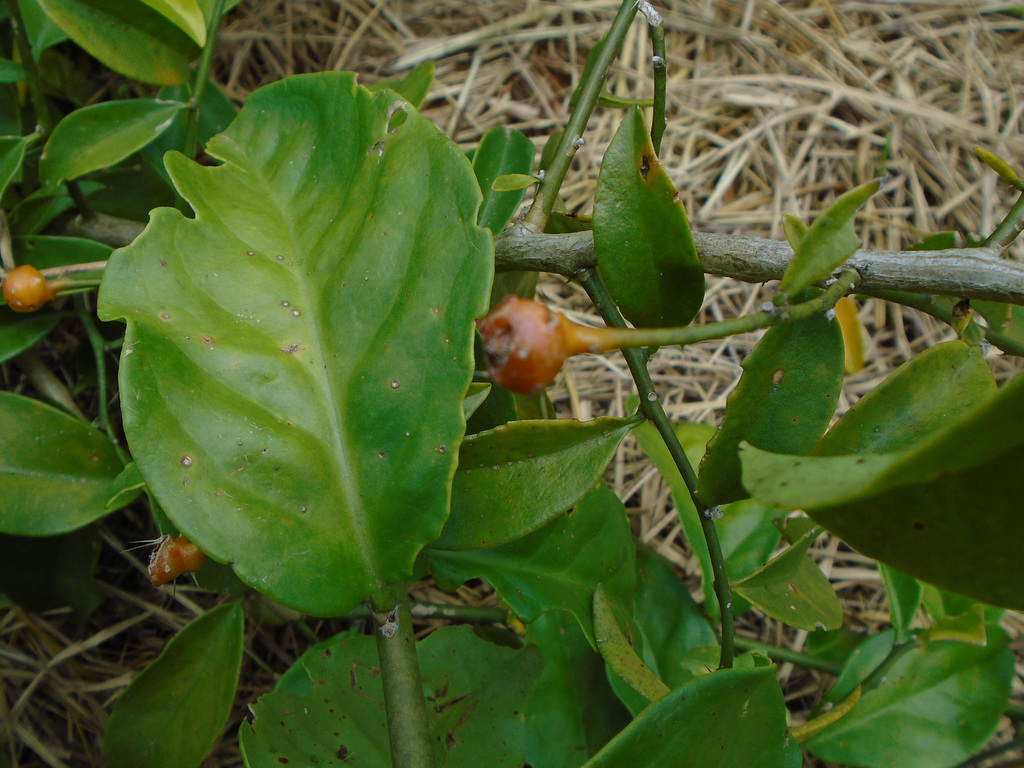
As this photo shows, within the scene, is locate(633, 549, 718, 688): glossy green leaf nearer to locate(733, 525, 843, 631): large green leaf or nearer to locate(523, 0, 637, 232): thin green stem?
locate(733, 525, 843, 631): large green leaf

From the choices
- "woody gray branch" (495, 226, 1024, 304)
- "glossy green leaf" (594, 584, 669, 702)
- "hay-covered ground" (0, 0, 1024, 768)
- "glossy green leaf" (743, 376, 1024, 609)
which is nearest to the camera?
"glossy green leaf" (743, 376, 1024, 609)

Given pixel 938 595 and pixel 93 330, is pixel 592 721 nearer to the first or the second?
pixel 938 595

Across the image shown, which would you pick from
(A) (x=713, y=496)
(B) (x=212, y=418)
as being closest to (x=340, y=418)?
(B) (x=212, y=418)

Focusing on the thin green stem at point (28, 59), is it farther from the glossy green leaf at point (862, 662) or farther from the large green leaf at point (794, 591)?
the glossy green leaf at point (862, 662)

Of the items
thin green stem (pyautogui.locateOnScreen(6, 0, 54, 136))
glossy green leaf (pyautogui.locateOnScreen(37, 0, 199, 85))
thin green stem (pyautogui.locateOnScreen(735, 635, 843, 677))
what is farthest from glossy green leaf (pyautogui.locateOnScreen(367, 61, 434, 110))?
thin green stem (pyautogui.locateOnScreen(735, 635, 843, 677))

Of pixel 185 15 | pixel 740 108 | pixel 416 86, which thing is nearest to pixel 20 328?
pixel 185 15
